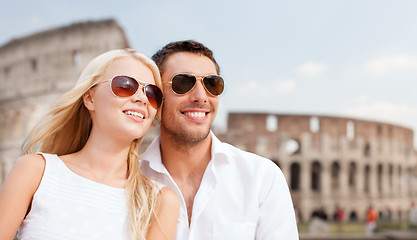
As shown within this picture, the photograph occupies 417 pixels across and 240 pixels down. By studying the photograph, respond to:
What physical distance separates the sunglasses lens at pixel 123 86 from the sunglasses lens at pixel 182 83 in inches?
19.5

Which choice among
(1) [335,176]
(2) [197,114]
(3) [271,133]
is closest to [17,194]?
(2) [197,114]

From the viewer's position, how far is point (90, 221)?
1.87 meters

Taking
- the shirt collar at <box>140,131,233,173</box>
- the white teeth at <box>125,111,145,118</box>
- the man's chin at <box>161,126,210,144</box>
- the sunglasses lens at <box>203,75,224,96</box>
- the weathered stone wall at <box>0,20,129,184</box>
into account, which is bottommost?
the shirt collar at <box>140,131,233,173</box>

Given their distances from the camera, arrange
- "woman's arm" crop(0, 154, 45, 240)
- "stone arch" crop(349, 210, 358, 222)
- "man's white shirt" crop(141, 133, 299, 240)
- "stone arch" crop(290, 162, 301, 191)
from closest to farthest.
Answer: "woman's arm" crop(0, 154, 45, 240)
"man's white shirt" crop(141, 133, 299, 240)
"stone arch" crop(349, 210, 358, 222)
"stone arch" crop(290, 162, 301, 191)

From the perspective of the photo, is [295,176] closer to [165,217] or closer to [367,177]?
[367,177]

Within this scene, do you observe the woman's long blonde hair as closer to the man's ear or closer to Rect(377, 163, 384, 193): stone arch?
the man's ear

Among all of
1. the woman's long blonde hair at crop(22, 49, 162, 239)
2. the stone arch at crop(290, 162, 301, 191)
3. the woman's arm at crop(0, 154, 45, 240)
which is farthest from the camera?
the stone arch at crop(290, 162, 301, 191)

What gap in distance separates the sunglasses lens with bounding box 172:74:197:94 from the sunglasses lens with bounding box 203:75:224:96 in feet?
0.29

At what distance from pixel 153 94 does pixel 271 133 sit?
28.4 metres

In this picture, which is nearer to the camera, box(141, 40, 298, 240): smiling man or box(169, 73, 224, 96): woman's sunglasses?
box(141, 40, 298, 240): smiling man

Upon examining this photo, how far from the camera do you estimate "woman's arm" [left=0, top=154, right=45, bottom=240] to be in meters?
1.77

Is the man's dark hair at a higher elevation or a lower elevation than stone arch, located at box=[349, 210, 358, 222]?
higher

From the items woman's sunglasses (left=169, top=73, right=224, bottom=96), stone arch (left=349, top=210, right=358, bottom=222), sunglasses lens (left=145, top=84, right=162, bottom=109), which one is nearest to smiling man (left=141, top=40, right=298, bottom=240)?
woman's sunglasses (left=169, top=73, right=224, bottom=96)

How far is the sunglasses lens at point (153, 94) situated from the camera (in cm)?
219
